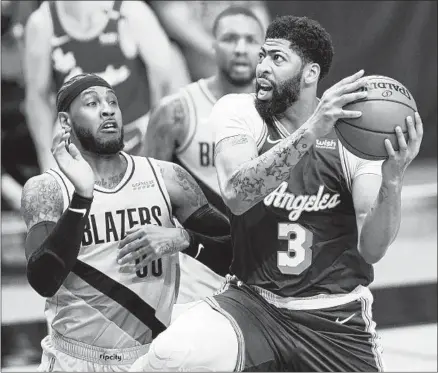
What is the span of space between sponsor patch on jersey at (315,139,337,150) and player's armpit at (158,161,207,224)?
701 millimetres

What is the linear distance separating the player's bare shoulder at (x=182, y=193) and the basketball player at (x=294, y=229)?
0.42m

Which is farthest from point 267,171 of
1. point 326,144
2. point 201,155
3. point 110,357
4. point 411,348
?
point 411,348

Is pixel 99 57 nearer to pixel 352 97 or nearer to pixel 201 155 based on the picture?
pixel 201 155

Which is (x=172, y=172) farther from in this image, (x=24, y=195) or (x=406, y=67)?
(x=406, y=67)

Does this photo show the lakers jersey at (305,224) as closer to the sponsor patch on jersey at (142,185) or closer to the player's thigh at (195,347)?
the player's thigh at (195,347)

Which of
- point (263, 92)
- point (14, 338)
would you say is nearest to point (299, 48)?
point (263, 92)

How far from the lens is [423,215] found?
19.8 feet

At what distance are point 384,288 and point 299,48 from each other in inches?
108

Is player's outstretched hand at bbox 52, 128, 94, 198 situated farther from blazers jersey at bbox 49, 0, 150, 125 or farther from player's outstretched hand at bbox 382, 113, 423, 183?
blazers jersey at bbox 49, 0, 150, 125

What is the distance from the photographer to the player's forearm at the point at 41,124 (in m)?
5.70

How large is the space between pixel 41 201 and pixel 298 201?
1.08m

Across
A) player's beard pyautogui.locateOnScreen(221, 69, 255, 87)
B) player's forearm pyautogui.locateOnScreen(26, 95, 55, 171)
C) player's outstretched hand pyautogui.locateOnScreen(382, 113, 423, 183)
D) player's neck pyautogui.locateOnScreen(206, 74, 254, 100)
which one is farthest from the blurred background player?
player's outstretched hand pyautogui.locateOnScreen(382, 113, 423, 183)

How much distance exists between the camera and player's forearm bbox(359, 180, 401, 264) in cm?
340

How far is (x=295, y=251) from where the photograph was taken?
358 cm
